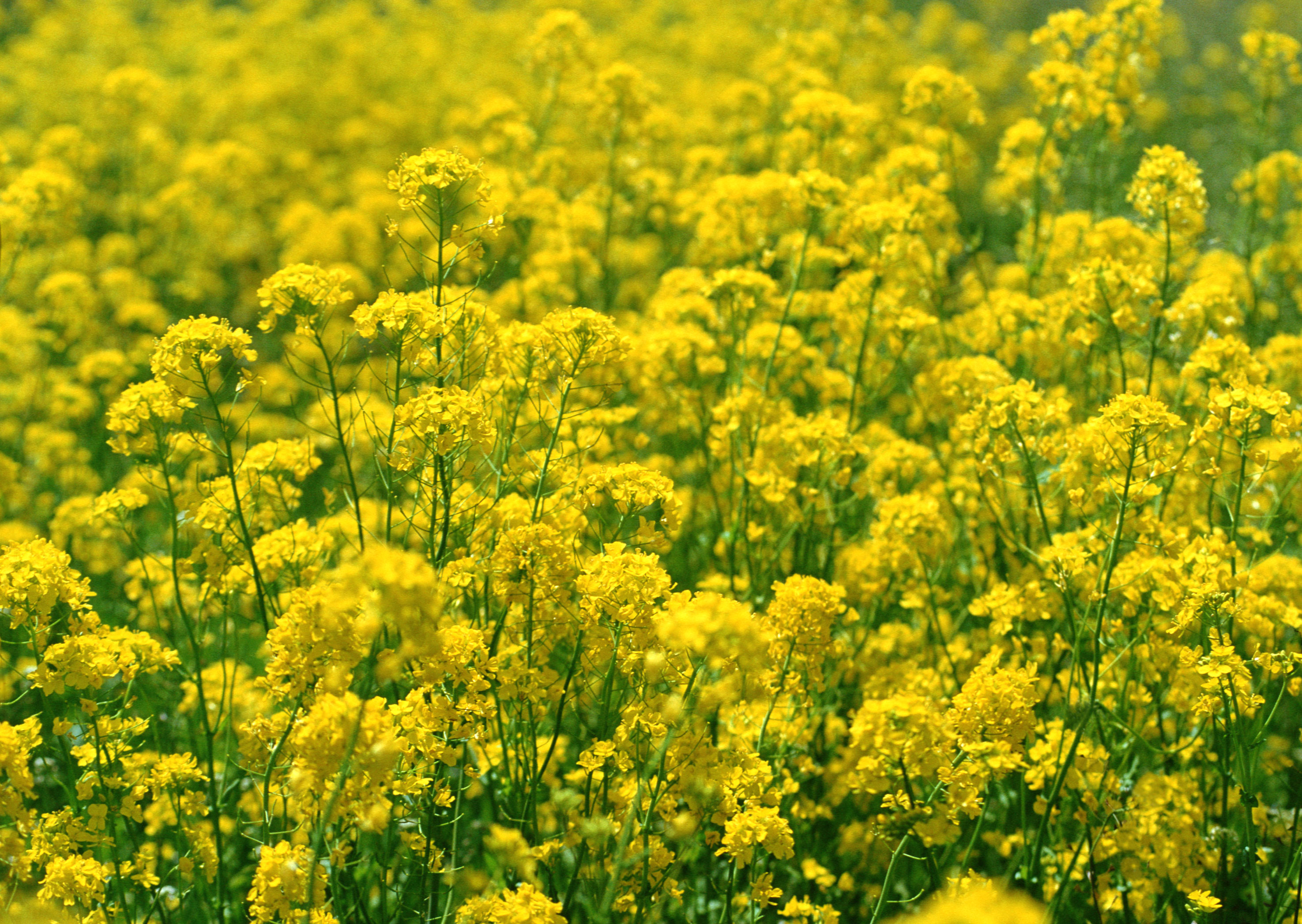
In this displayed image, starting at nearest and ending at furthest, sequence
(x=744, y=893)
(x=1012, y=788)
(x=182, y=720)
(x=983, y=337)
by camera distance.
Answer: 1. (x=744, y=893)
2. (x=1012, y=788)
3. (x=182, y=720)
4. (x=983, y=337)

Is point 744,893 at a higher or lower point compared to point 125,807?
lower

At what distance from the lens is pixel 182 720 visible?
172 inches

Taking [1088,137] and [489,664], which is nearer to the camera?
[489,664]

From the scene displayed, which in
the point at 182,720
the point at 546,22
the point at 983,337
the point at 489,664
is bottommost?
the point at 182,720

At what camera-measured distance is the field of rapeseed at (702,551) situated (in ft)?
9.62

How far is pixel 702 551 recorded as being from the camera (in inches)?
192

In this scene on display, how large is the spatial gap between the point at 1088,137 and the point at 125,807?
6.02 m

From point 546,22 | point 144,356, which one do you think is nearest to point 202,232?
point 144,356

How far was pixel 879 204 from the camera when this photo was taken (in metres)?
4.72

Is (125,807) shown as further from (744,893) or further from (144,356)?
(144,356)

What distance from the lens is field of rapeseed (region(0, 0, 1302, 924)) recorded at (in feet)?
9.62

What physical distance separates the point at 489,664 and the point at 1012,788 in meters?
2.07

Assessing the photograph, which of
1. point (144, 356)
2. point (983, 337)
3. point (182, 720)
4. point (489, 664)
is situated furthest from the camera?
point (144, 356)

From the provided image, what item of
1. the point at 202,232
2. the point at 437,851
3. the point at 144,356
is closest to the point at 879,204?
the point at 437,851
